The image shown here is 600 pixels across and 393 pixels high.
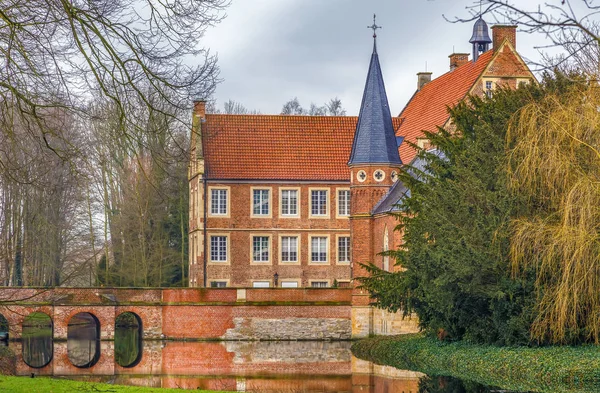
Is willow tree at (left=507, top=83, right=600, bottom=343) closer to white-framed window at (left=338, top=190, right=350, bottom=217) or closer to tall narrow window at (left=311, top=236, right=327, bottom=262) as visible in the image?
tall narrow window at (left=311, top=236, right=327, bottom=262)

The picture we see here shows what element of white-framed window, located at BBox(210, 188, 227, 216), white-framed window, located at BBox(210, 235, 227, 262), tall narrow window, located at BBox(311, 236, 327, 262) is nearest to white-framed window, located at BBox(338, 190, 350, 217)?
tall narrow window, located at BBox(311, 236, 327, 262)

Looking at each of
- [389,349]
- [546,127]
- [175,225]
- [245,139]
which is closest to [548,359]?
[546,127]

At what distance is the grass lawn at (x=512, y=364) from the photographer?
19.6 meters

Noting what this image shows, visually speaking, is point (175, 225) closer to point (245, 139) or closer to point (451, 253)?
point (245, 139)

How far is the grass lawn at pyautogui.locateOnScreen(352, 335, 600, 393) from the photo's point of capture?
19.6 m

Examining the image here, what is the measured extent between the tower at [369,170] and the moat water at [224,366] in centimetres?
183

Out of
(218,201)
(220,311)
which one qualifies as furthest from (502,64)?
(220,311)

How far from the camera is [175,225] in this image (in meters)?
45.4

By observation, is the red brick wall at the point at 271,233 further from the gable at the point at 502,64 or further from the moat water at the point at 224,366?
the gable at the point at 502,64

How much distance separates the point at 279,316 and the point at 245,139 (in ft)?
33.1

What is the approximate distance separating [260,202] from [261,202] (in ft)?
0.14

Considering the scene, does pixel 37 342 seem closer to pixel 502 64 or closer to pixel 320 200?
pixel 320 200

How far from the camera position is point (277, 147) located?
4238 cm

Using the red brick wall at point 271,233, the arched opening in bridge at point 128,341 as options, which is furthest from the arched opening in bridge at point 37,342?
the red brick wall at point 271,233
